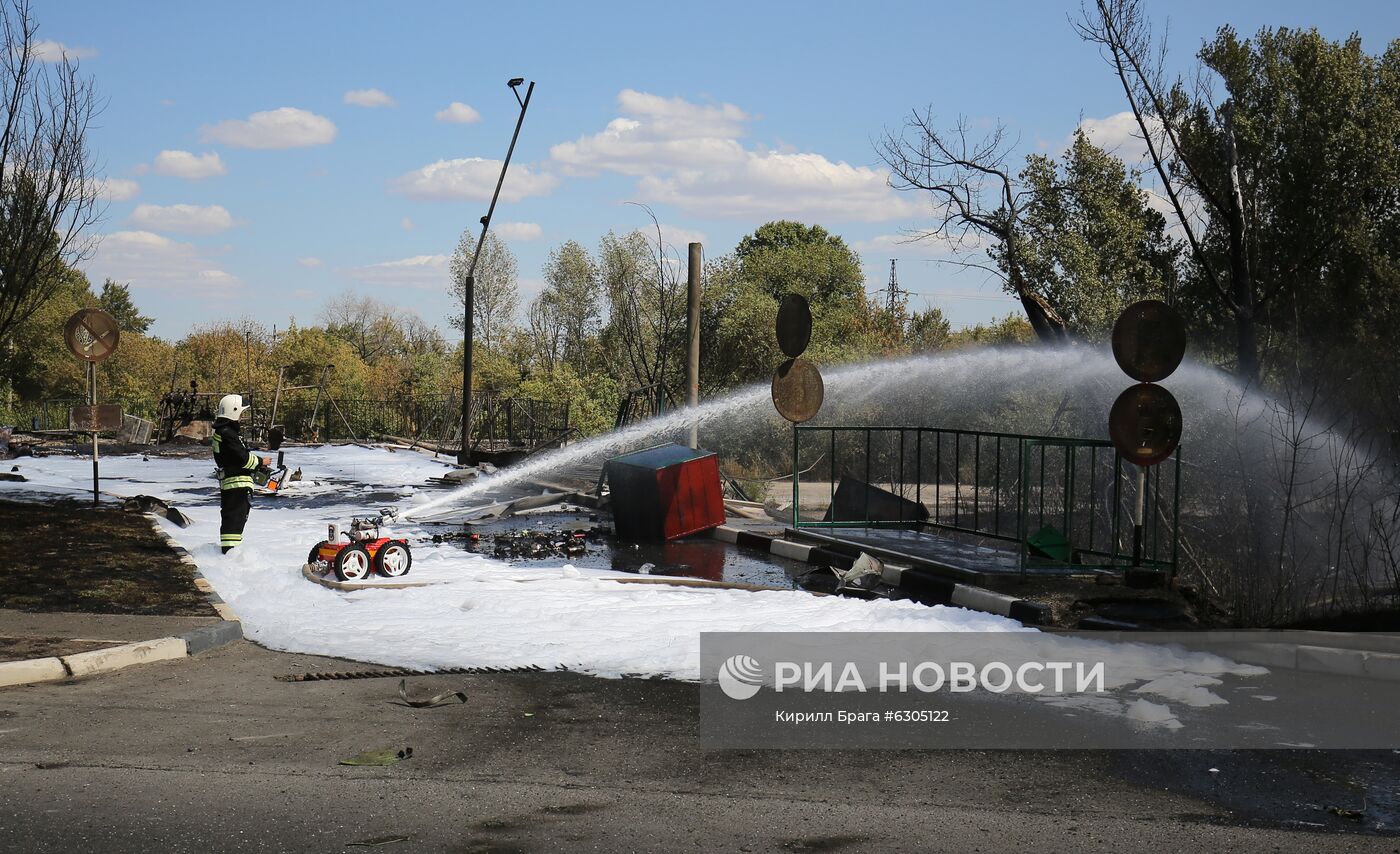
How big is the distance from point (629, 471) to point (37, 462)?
64.7 feet

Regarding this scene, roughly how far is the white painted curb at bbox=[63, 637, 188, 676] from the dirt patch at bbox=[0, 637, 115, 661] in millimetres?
124

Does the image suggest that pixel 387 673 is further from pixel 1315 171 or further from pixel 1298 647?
pixel 1315 171

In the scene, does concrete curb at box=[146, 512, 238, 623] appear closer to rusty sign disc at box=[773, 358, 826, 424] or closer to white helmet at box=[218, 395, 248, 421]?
white helmet at box=[218, 395, 248, 421]

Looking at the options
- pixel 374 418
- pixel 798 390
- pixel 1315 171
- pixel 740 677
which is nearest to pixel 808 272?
pixel 374 418

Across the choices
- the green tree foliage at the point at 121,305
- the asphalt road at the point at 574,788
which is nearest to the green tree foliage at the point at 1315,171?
the asphalt road at the point at 574,788

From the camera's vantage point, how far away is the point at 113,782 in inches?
203

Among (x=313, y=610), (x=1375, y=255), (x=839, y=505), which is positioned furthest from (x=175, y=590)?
(x=1375, y=255)

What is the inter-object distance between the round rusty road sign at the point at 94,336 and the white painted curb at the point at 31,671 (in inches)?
421

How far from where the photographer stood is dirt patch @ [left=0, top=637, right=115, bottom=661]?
7457 millimetres

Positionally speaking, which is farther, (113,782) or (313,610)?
(313,610)

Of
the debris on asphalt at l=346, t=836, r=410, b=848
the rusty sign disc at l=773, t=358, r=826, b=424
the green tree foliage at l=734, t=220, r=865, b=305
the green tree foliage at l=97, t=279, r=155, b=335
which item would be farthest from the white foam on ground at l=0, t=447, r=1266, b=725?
the green tree foliage at l=97, t=279, r=155, b=335

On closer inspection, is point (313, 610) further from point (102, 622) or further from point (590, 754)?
point (590, 754)

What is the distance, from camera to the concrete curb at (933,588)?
29.9 feet

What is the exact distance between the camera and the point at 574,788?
5.11 m
